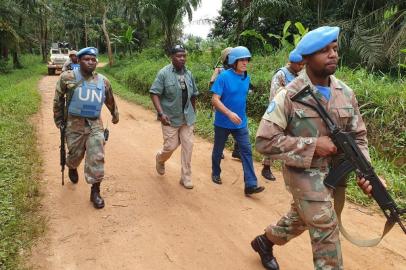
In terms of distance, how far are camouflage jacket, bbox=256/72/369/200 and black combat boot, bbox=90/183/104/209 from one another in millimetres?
2776

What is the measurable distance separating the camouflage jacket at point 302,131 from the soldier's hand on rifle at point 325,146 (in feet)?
0.11

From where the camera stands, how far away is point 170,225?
4.56 metres

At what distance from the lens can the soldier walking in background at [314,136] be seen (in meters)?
2.70

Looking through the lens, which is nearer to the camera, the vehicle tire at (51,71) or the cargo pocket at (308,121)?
the cargo pocket at (308,121)

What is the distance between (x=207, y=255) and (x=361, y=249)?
151 centimetres

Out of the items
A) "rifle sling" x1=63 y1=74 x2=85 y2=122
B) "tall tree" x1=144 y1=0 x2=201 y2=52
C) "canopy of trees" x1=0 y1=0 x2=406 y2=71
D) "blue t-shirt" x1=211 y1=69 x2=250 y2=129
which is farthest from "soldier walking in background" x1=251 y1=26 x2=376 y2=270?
"tall tree" x1=144 y1=0 x2=201 y2=52

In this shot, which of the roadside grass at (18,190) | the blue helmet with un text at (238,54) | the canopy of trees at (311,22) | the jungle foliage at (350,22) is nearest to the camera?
the roadside grass at (18,190)

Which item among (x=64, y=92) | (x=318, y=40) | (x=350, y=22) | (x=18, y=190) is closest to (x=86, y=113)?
(x=64, y=92)

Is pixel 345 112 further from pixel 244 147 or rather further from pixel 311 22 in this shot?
pixel 311 22

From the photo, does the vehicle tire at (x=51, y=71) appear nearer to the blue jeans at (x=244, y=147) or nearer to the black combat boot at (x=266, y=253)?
the blue jeans at (x=244, y=147)

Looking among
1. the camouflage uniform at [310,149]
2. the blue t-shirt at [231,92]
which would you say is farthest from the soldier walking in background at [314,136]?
the blue t-shirt at [231,92]

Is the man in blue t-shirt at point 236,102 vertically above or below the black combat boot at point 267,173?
above

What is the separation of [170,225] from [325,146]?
7.86 feet

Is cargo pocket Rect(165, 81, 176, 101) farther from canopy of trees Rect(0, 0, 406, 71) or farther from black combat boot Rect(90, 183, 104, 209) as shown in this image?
canopy of trees Rect(0, 0, 406, 71)
